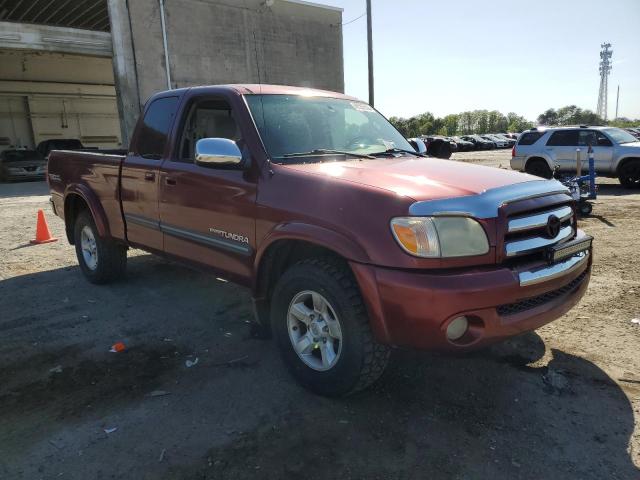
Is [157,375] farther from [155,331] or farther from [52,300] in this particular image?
[52,300]

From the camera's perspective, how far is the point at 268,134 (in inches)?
141

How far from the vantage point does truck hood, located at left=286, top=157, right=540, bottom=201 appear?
110 inches

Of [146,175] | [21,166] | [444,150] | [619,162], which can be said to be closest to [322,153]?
[146,175]

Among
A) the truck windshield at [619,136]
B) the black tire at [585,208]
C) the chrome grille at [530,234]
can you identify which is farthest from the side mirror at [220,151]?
the truck windshield at [619,136]

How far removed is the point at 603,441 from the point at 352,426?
1358mm

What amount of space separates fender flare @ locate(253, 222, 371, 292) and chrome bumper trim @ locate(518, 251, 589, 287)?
877mm

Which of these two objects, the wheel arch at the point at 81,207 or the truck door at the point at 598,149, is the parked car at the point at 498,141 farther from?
the wheel arch at the point at 81,207

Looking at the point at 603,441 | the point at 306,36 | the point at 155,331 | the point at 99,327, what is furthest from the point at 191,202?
the point at 306,36

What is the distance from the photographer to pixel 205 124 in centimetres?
429

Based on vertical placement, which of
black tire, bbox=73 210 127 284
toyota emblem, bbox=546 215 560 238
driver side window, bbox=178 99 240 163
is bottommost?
black tire, bbox=73 210 127 284

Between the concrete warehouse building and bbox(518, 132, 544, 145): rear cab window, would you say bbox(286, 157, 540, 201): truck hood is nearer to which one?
bbox(518, 132, 544, 145): rear cab window

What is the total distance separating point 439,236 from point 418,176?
627 mm

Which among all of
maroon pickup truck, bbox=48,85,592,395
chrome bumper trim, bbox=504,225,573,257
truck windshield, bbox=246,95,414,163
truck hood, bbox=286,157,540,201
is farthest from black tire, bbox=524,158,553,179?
chrome bumper trim, bbox=504,225,573,257

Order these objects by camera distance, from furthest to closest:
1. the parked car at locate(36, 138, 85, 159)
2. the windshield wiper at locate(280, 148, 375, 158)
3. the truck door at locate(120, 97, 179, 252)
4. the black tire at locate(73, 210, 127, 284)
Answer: the parked car at locate(36, 138, 85, 159) → the black tire at locate(73, 210, 127, 284) → the truck door at locate(120, 97, 179, 252) → the windshield wiper at locate(280, 148, 375, 158)
